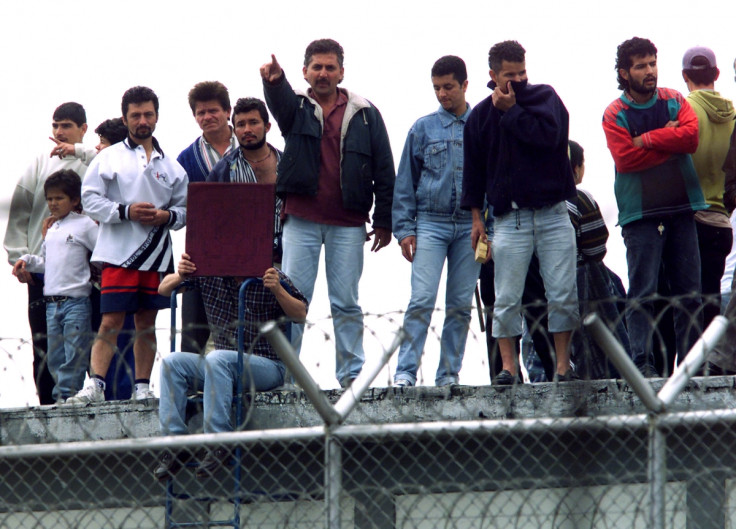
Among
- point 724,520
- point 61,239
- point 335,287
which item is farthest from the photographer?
point 61,239

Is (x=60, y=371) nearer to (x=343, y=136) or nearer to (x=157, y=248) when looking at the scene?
(x=157, y=248)

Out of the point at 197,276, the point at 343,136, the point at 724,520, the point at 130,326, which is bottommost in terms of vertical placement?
the point at 724,520

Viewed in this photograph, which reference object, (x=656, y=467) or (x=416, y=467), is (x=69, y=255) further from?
(x=656, y=467)

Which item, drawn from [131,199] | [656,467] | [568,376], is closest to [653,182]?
[568,376]

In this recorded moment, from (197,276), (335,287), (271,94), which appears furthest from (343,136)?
(197,276)

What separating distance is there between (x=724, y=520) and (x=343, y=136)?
291cm

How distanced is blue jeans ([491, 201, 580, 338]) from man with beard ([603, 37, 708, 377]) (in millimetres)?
374

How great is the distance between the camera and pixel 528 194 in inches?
236

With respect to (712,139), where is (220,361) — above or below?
below

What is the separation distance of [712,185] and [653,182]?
0.45m

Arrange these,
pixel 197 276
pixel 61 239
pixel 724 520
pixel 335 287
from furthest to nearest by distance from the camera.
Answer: pixel 61 239
pixel 335 287
pixel 197 276
pixel 724 520

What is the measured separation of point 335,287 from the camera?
636cm

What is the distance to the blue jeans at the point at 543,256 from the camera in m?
6.00

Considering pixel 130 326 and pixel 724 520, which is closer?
pixel 724 520
